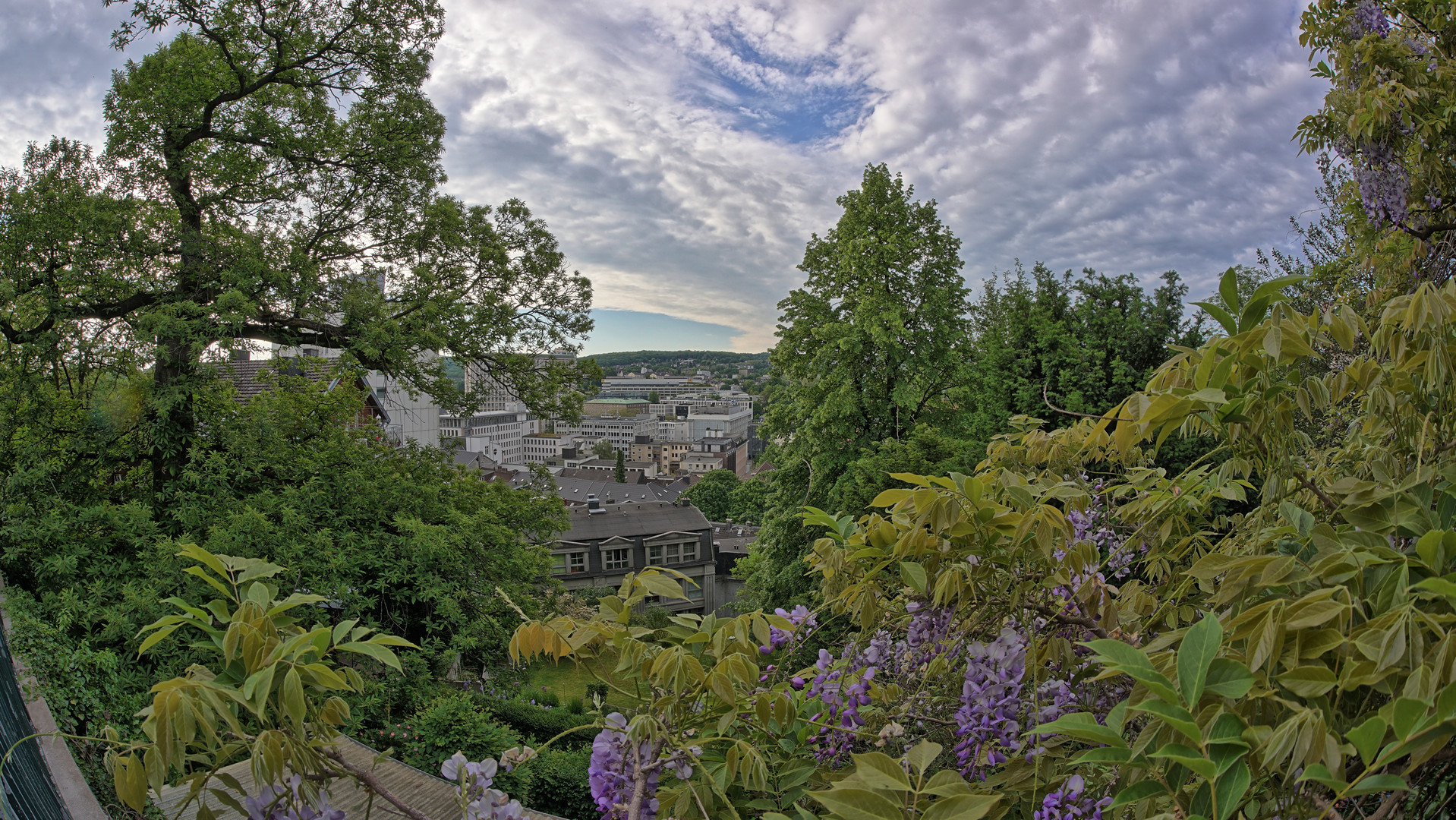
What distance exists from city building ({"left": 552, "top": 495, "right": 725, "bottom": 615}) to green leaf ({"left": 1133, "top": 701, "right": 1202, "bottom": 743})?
27.5m

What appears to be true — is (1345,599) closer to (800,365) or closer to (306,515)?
(306,515)

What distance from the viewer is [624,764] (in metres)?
1.25

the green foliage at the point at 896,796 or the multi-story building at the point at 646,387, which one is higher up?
the multi-story building at the point at 646,387

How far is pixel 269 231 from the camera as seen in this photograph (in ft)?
31.0

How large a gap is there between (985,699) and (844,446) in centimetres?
1136

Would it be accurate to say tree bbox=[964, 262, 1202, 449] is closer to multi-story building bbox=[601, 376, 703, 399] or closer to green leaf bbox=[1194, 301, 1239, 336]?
green leaf bbox=[1194, 301, 1239, 336]

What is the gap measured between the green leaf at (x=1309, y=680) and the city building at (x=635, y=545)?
27502 mm

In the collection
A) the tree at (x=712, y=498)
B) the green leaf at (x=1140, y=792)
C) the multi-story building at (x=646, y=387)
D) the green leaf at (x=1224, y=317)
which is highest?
the multi-story building at (x=646, y=387)

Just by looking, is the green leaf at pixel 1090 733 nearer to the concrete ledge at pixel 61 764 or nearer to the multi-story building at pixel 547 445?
the concrete ledge at pixel 61 764

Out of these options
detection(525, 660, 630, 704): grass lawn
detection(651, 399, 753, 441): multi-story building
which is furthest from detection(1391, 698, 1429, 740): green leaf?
detection(651, 399, 753, 441): multi-story building

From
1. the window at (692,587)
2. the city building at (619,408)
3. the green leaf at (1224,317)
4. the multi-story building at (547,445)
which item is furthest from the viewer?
the city building at (619,408)

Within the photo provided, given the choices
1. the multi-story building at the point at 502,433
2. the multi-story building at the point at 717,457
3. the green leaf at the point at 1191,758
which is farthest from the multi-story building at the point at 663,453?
the green leaf at the point at 1191,758

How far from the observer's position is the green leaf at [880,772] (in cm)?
90

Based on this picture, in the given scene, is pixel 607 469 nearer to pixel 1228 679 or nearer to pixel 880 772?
pixel 880 772
